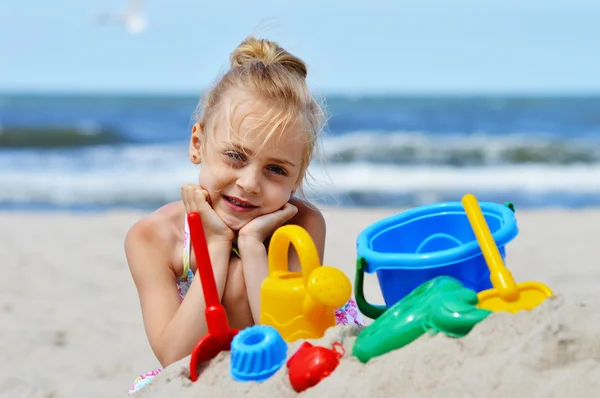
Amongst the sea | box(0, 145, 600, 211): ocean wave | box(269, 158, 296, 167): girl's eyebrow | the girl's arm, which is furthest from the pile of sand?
box(0, 145, 600, 211): ocean wave

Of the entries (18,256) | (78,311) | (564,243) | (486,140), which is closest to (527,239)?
(564,243)

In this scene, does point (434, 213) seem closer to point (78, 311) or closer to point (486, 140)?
point (78, 311)

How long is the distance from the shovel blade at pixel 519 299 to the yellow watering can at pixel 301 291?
0.30m

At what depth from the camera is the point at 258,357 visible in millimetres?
1672

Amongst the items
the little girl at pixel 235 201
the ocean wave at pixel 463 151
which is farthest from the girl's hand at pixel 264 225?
the ocean wave at pixel 463 151

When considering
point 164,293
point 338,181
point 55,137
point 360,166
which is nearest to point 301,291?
point 164,293

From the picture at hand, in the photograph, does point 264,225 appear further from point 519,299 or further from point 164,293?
point 519,299

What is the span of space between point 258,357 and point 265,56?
1.17 m

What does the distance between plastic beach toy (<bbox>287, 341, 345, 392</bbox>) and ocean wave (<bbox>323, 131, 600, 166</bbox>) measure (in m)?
10.2

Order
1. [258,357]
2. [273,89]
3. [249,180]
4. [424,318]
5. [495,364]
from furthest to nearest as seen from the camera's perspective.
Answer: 1. [273,89]
2. [249,180]
3. [258,357]
4. [424,318]
5. [495,364]

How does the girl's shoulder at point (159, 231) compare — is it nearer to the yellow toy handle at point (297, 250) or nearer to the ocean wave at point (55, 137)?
the yellow toy handle at point (297, 250)

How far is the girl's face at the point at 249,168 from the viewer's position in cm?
221

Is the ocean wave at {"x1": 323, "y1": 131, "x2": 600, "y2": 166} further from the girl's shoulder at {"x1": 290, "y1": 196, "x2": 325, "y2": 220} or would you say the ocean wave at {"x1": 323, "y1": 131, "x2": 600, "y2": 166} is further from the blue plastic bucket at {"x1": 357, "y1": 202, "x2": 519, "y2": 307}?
the blue plastic bucket at {"x1": 357, "y1": 202, "x2": 519, "y2": 307}

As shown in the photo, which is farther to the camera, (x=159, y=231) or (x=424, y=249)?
(x=159, y=231)
